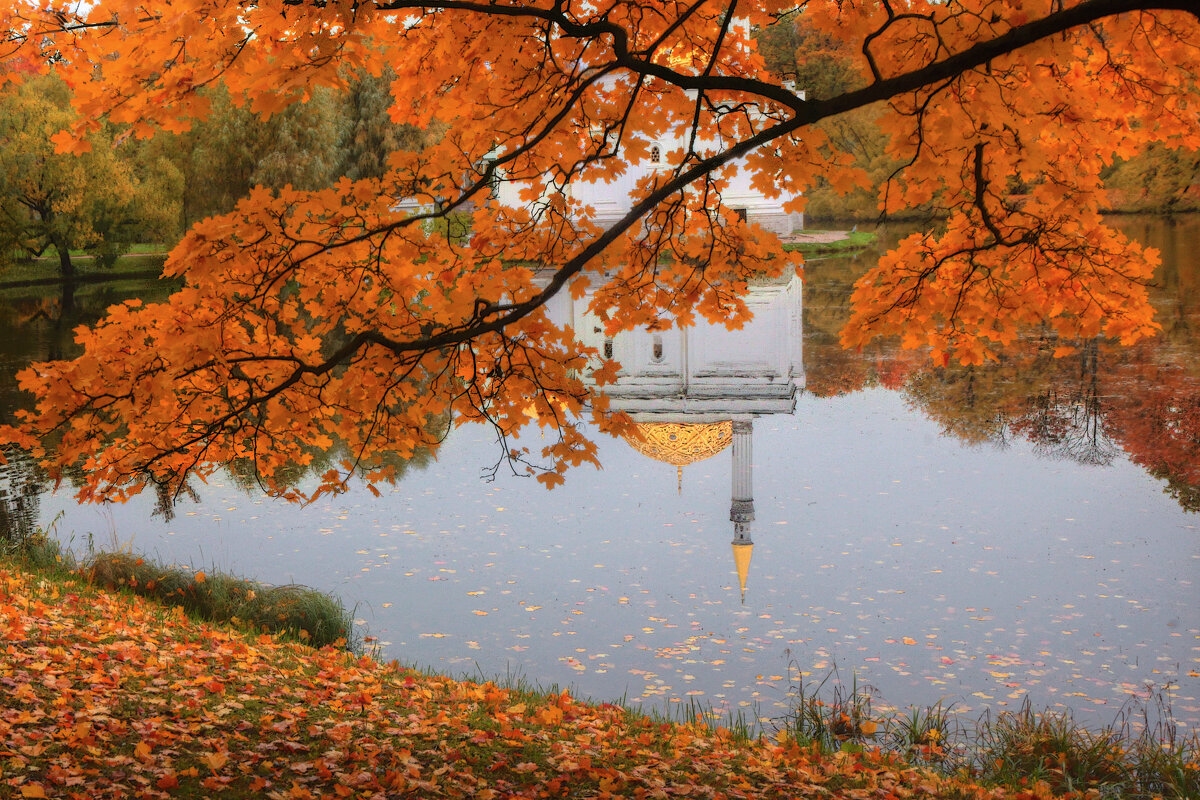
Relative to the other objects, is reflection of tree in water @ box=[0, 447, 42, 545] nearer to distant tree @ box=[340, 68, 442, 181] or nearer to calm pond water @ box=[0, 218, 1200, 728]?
calm pond water @ box=[0, 218, 1200, 728]

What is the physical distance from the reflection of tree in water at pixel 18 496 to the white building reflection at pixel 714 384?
5.90m

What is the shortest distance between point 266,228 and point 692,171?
5.76ft

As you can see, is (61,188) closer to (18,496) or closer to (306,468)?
(18,496)

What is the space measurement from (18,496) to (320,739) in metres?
7.97

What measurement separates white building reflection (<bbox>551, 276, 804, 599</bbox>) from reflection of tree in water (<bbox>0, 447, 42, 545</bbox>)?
5900 mm

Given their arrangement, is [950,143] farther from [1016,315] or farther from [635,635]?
[635,635]

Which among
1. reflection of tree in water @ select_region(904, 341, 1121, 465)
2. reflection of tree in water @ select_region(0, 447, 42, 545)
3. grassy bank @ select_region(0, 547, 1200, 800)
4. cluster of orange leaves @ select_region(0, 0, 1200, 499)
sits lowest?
grassy bank @ select_region(0, 547, 1200, 800)

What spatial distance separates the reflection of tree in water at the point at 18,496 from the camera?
9.97 m

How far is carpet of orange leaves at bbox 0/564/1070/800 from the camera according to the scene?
177 inches

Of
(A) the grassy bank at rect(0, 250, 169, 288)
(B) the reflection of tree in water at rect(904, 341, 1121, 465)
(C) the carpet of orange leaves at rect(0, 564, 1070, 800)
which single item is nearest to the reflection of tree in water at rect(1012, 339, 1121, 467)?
(B) the reflection of tree in water at rect(904, 341, 1121, 465)

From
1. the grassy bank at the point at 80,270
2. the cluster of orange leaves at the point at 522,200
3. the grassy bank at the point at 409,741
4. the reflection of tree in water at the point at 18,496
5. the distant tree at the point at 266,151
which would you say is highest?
the distant tree at the point at 266,151

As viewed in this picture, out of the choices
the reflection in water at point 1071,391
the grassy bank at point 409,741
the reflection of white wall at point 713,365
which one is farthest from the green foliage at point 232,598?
the reflection in water at point 1071,391

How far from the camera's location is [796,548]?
30.3ft

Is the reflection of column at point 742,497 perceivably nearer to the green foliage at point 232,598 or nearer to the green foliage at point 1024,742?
the green foliage at point 1024,742
